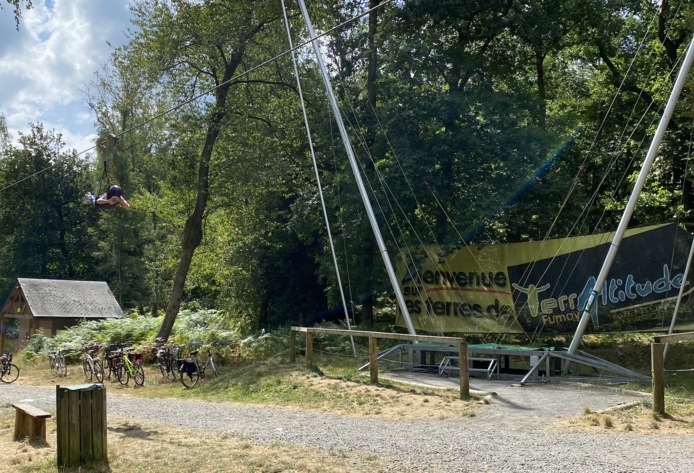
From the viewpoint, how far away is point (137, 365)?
679 inches

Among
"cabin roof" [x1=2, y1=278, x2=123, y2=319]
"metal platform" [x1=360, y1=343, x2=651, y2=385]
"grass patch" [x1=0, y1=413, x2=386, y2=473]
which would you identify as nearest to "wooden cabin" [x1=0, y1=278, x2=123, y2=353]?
"cabin roof" [x1=2, y1=278, x2=123, y2=319]

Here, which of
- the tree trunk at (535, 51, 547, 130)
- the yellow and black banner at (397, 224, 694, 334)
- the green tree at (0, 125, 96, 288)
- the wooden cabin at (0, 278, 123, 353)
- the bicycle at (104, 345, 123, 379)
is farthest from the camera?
the green tree at (0, 125, 96, 288)

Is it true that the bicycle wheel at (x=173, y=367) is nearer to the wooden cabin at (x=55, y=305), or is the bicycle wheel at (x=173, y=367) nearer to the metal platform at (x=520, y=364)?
the metal platform at (x=520, y=364)

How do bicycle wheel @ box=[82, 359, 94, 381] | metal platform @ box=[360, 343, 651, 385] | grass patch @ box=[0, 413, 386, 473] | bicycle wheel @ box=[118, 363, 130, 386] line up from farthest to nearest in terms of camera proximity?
1. bicycle wheel @ box=[82, 359, 94, 381]
2. bicycle wheel @ box=[118, 363, 130, 386]
3. metal platform @ box=[360, 343, 651, 385]
4. grass patch @ box=[0, 413, 386, 473]

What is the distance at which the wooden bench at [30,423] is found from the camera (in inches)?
355

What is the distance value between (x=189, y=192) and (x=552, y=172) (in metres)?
13.1

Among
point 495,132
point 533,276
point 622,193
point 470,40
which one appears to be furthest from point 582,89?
point 533,276

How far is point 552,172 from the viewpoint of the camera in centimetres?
1912

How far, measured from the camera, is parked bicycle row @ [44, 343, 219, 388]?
1596cm

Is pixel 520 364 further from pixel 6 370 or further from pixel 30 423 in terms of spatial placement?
pixel 6 370

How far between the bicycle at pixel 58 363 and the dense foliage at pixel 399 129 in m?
3.94

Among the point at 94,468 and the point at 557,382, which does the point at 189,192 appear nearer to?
the point at 557,382

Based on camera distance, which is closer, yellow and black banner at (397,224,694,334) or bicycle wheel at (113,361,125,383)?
yellow and black banner at (397,224,694,334)

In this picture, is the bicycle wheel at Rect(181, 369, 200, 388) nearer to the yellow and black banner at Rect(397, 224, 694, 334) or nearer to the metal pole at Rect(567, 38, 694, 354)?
the yellow and black banner at Rect(397, 224, 694, 334)
